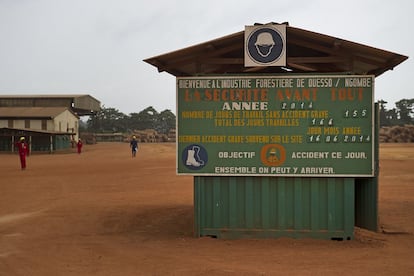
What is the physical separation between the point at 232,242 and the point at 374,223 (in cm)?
292

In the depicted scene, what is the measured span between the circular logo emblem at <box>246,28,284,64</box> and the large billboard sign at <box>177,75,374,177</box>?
343 millimetres

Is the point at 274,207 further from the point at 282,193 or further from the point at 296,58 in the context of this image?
the point at 296,58

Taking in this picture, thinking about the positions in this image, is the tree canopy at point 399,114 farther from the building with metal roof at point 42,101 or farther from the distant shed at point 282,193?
the distant shed at point 282,193

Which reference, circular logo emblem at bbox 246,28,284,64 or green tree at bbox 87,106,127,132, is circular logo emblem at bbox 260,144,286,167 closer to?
circular logo emblem at bbox 246,28,284,64

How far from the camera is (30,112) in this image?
173 ft

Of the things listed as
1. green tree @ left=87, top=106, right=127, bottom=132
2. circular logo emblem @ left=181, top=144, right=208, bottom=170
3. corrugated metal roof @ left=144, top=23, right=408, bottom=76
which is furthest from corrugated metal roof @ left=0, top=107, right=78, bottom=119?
circular logo emblem @ left=181, top=144, right=208, bottom=170

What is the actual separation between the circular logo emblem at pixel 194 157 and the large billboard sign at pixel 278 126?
18mm

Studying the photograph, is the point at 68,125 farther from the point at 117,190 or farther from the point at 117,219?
the point at 117,219

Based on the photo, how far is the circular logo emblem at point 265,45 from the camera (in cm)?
Answer: 805

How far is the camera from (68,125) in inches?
2211

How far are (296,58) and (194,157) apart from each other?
8.59 feet

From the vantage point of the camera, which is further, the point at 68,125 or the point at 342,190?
the point at 68,125

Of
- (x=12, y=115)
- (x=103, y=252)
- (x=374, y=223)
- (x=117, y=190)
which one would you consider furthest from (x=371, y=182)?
(x=12, y=115)

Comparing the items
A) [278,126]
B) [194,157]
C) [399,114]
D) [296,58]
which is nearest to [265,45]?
[296,58]
